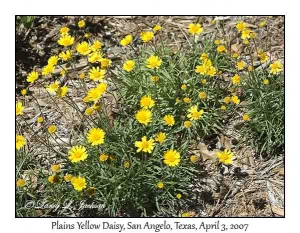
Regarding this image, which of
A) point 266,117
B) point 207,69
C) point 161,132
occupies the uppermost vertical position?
point 207,69

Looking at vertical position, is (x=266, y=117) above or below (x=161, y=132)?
above

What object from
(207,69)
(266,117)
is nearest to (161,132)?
(207,69)

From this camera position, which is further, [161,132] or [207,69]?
[207,69]

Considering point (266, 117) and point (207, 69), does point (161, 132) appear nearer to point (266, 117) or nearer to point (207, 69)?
point (207, 69)

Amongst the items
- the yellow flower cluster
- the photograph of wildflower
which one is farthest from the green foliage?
the yellow flower cluster

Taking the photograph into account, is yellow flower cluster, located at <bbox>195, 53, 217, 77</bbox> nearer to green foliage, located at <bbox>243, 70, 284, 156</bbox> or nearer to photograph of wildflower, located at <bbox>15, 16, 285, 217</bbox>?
photograph of wildflower, located at <bbox>15, 16, 285, 217</bbox>

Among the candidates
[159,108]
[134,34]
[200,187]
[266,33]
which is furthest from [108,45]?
[200,187]

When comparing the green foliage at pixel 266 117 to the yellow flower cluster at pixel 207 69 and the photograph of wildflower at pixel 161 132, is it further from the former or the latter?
→ the yellow flower cluster at pixel 207 69

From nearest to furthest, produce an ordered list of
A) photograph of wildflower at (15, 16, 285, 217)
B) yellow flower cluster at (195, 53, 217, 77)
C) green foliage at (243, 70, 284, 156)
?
1. photograph of wildflower at (15, 16, 285, 217)
2. green foliage at (243, 70, 284, 156)
3. yellow flower cluster at (195, 53, 217, 77)

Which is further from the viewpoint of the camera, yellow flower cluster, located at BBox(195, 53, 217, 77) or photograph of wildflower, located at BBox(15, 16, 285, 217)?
yellow flower cluster, located at BBox(195, 53, 217, 77)
